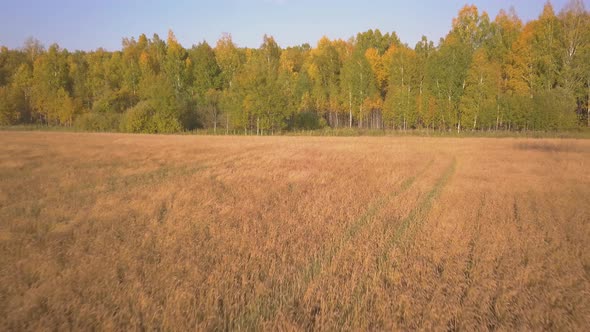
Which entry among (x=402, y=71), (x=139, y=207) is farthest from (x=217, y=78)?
(x=139, y=207)

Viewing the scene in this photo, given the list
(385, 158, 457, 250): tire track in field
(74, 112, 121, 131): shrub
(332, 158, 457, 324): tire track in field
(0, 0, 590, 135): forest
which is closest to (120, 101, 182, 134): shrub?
(0, 0, 590, 135): forest

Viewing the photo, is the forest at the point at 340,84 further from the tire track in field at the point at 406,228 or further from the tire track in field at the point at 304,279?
the tire track in field at the point at 304,279

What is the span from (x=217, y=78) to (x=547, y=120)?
57536mm

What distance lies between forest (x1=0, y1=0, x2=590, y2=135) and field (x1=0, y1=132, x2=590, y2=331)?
136 feet

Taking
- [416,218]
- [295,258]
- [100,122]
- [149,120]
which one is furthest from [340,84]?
[295,258]

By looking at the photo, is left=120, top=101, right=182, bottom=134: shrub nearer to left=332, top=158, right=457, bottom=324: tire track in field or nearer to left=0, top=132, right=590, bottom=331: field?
left=0, top=132, right=590, bottom=331: field

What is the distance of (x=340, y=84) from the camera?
5912 cm

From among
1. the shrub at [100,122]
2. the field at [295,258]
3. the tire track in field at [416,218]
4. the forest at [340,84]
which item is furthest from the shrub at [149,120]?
the tire track in field at [416,218]

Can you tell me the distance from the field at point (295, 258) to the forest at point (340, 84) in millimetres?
41313

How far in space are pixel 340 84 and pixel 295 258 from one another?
5677 centimetres

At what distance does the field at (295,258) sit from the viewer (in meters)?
3.78

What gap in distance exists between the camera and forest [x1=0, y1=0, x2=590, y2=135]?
45.1 meters

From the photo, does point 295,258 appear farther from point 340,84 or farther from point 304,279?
point 340,84

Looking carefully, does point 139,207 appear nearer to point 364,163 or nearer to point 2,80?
point 364,163
